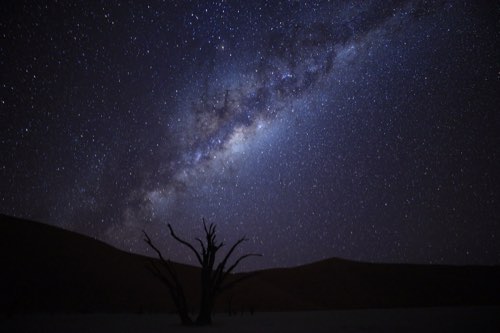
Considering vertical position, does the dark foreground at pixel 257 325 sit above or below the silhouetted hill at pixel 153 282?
below

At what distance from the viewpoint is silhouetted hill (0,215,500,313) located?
29.7m

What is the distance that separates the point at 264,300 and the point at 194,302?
8.24 meters

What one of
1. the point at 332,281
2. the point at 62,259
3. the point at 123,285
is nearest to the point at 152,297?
the point at 123,285

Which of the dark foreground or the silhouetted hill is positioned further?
the silhouetted hill

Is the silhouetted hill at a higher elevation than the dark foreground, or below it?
higher

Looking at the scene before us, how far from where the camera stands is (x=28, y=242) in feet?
124

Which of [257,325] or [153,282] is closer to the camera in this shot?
[257,325]

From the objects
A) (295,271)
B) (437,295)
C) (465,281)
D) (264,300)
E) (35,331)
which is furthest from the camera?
(295,271)

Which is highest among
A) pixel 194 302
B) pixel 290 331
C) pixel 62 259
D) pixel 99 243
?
pixel 99 243

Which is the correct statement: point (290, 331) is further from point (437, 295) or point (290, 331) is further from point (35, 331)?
point (437, 295)

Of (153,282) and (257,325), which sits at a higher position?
(153,282)

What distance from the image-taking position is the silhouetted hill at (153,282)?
2972 centimetres

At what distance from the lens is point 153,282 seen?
125 ft

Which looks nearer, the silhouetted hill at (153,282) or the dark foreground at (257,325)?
the dark foreground at (257,325)
